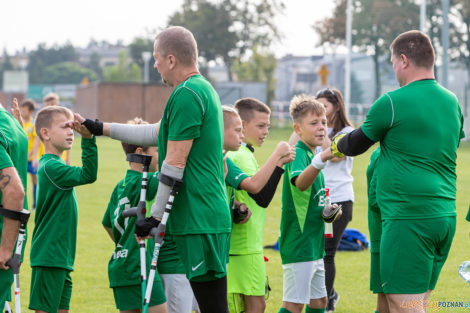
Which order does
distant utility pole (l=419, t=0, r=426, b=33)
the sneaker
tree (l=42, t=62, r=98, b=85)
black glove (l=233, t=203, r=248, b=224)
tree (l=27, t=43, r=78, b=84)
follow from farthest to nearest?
tree (l=27, t=43, r=78, b=84)
tree (l=42, t=62, r=98, b=85)
distant utility pole (l=419, t=0, r=426, b=33)
the sneaker
black glove (l=233, t=203, r=248, b=224)

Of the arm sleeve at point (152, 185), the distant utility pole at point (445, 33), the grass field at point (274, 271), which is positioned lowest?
the grass field at point (274, 271)

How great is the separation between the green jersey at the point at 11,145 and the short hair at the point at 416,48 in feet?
8.52

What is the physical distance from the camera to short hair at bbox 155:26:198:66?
4.52 meters

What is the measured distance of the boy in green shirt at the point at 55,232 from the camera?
5504 millimetres

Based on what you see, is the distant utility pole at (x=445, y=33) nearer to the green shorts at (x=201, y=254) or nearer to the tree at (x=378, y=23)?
the tree at (x=378, y=23)

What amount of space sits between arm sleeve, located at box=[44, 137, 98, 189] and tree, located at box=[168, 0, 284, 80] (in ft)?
255

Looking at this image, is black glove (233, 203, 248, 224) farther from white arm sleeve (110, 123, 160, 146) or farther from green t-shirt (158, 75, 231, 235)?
green t-shirt (158, 75, 231, 235)

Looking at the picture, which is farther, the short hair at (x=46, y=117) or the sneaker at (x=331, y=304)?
the sneaker at (x=331, y=304)

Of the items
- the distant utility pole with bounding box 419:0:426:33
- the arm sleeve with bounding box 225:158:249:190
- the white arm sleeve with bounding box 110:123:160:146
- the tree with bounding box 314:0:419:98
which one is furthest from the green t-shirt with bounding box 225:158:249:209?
the tree with bounding box 314:0:419:98

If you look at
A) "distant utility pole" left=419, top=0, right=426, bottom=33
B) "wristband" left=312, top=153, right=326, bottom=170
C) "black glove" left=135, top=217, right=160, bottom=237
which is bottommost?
"black glove" left=135, top=217, right=160, bottom=237

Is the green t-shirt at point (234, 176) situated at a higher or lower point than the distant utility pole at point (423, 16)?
lower

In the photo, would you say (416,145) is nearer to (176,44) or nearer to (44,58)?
(176,44)

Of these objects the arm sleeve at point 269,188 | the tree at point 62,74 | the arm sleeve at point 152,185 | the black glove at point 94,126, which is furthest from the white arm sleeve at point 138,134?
the tree at point 62,74

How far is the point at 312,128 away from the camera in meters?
6.17
